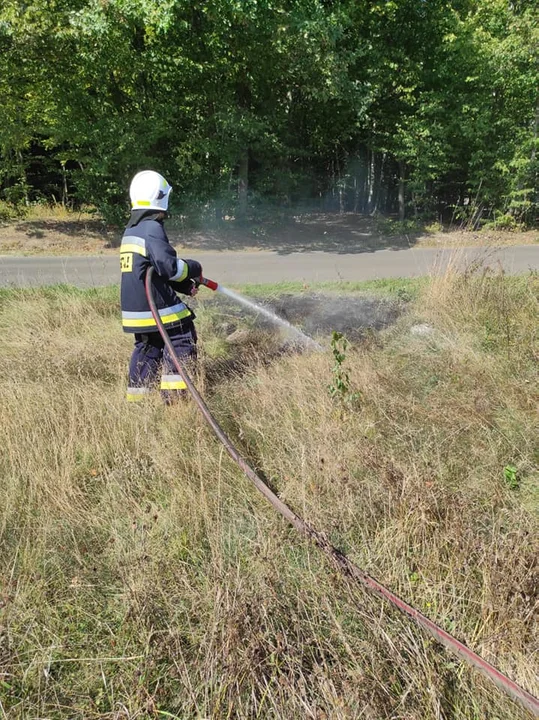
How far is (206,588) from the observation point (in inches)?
74.6

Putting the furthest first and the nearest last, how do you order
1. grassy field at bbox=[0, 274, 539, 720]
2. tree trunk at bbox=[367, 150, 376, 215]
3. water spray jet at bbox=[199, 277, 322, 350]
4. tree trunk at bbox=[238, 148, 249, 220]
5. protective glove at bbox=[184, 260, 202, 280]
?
tree trunk at bbox=[367, 150, 376, 215] → tree trunk at bbox=[238, 148, 249, 220] → water spray jet at bbox=[199, 277, 322, 350] → protective glove at bbox=[184, 260, 202, 280] → grassy field at bbox=[0, 274, 539, 720]

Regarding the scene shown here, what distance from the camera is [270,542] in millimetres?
2080

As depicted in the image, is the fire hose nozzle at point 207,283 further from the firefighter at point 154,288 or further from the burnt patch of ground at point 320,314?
the burnt patch of ground at point 320,314

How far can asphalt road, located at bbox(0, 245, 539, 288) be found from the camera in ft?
27.4

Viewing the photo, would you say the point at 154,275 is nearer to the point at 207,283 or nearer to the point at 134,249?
the point at 134,249

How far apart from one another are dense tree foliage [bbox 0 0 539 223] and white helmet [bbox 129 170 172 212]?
288 inches

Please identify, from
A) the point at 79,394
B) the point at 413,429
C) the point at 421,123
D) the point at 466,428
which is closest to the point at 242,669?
the point at 413,429

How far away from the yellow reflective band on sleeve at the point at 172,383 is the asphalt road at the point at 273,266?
4668 millimetres

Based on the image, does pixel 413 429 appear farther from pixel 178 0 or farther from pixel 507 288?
pixel 178 0

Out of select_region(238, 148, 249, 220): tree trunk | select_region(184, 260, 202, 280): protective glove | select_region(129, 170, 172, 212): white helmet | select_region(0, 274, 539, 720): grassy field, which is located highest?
select_region(238, 148, 249, 220): tree trunk

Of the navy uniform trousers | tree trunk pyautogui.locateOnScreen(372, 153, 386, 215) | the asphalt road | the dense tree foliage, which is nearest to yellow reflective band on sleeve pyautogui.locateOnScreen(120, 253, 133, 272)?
the navy uniform trousers

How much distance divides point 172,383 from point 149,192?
1314 millimetres

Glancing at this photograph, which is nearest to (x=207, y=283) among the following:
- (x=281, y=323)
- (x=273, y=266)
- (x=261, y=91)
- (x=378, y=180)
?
(x=281, y=323)

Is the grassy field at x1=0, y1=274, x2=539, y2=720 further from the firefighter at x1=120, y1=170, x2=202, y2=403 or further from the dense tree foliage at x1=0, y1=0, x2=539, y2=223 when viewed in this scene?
the dense tree foliage at x1=0, y1=0, x2=539, y2=223
